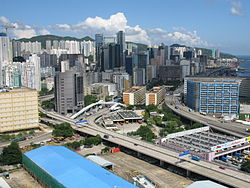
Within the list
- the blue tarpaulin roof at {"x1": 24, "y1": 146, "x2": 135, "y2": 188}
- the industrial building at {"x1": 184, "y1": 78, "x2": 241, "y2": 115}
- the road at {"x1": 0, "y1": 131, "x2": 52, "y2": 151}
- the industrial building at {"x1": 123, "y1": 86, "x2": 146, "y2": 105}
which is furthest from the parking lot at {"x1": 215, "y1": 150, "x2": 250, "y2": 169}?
the industrial building at {"x1": 123, "y1": 86, "x2": 146, "y2": 105}

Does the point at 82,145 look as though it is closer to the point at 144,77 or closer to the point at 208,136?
the point at 208,136

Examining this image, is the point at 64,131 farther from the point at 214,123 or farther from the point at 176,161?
the point at 214,123

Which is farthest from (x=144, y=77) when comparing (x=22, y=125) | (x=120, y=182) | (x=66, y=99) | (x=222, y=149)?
(x=120, y=182)

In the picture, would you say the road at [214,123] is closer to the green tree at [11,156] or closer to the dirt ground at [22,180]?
the dirt ground at [22,180]

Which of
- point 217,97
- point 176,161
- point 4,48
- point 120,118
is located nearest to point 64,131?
point 120,118

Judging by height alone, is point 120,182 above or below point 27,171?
above

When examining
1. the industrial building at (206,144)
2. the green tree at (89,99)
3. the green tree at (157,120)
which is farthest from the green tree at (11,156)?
the green tree at (89,99)
